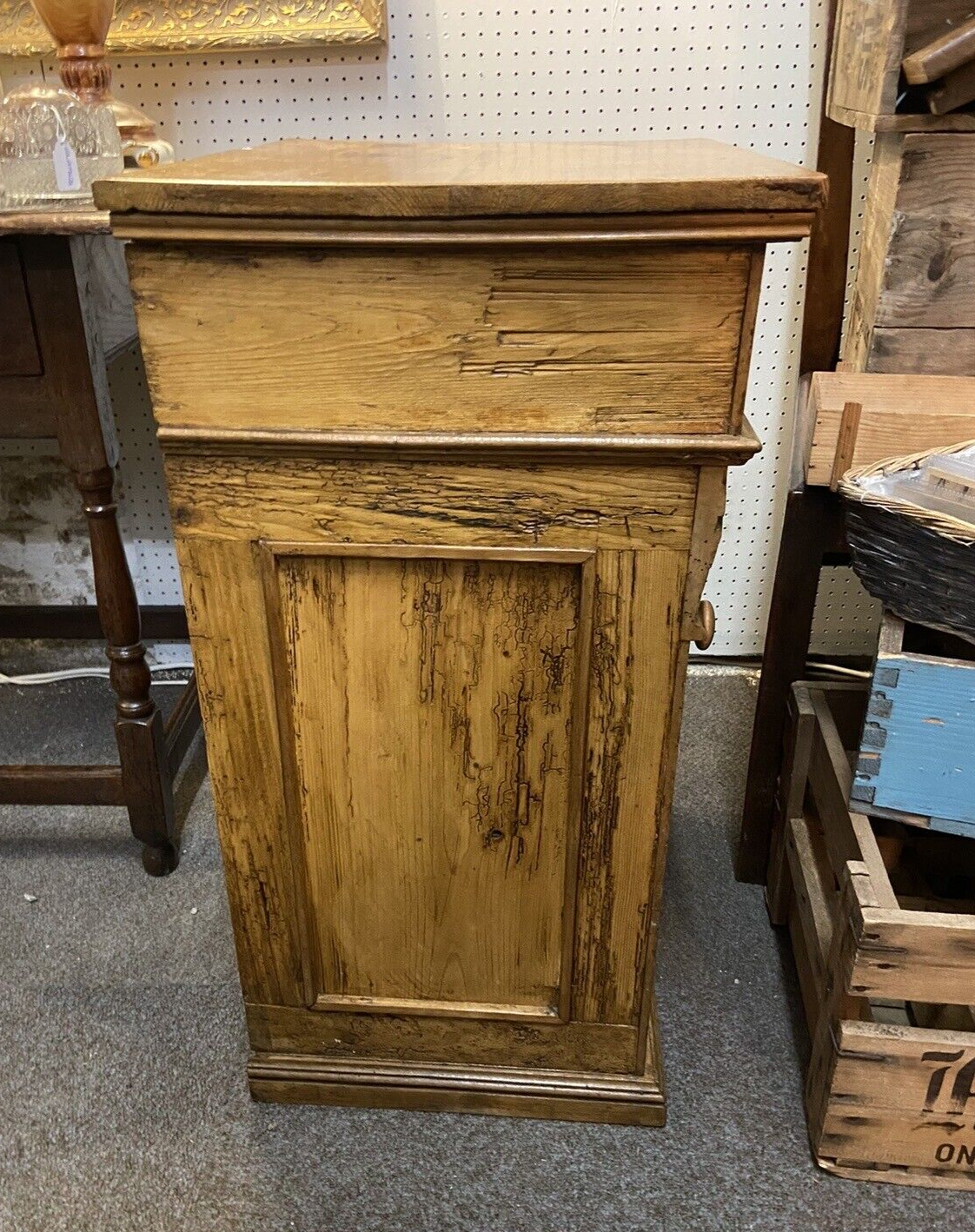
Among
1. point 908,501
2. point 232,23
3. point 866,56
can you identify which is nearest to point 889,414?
point 908,501

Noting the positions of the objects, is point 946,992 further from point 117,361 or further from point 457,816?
point 117,361

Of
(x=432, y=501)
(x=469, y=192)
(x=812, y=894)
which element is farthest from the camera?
(x=812, y=894)

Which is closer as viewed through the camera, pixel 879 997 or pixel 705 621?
pixel 705 621

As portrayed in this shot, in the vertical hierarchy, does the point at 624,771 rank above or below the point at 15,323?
below

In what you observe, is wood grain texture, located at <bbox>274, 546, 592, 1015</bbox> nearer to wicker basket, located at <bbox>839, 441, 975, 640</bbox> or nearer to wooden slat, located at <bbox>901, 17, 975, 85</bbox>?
wicker basket, located at <bbox>839, 441, 975, 640</bbox>

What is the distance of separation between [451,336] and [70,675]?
4.70 feet

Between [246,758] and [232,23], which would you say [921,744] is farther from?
[232,23]

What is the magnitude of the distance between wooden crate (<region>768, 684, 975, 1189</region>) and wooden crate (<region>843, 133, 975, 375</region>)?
439 mm

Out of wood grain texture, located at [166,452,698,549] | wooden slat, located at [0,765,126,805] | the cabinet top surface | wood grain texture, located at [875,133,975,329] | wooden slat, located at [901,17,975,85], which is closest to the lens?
the cabinet top surface

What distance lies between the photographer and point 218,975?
1274 mm

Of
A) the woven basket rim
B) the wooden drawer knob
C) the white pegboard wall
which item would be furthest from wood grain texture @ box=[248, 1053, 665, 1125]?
the white pegboard wall

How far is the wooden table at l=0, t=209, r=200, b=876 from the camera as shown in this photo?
1.09 metres

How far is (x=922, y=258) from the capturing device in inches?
41.6

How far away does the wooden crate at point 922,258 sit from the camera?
3.36 feet
